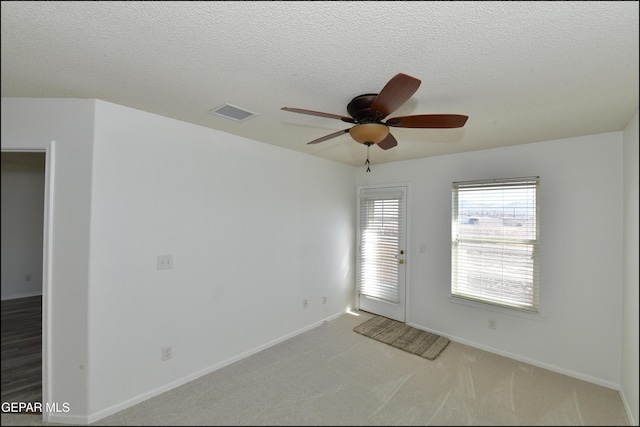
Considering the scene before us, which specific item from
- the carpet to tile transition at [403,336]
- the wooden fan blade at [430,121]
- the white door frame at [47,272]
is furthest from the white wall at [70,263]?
the carpet to tile transition at [403,336]

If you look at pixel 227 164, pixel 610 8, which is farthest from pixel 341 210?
pixel 610 8

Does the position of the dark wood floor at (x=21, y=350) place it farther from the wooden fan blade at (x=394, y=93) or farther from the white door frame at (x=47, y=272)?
the wooden fan blade at (x=394, y=93)

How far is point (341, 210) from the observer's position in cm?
416

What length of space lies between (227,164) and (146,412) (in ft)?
6.72

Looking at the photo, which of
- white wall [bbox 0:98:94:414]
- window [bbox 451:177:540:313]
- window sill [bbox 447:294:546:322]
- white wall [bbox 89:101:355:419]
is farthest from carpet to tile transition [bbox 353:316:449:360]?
white wall [bbox 0:98:94:414]

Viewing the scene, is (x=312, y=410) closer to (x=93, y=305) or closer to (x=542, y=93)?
(x=93, y=305)

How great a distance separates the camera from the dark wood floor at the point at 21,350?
3.62 ft

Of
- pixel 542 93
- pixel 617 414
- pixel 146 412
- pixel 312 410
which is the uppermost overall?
pixel 542 93

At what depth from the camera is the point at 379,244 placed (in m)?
4.14

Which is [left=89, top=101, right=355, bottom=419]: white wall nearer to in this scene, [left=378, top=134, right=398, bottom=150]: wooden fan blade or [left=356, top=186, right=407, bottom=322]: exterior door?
[left=356, top=186, right=407, bottom=322]: exterior door

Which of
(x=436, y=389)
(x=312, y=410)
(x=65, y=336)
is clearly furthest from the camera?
(x=65, y=336)

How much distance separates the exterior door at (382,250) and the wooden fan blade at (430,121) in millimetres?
2234

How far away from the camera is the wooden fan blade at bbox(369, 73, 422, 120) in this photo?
122 cm

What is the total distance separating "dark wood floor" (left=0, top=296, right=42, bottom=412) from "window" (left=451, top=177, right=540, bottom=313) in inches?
131
